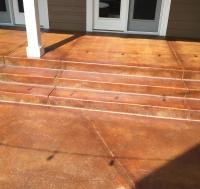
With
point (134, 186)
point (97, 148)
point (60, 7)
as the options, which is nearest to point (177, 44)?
point (60, 7)

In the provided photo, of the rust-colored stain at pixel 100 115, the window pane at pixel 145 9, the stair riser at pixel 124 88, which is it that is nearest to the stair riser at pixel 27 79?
the rust-colored stain at pixel 100 115

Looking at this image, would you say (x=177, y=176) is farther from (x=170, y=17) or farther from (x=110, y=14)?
(x=110, y=14)

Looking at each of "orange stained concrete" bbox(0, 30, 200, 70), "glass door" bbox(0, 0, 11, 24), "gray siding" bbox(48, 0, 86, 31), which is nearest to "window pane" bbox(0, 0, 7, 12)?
"glass door" bbox(0, 0, 11, 24)

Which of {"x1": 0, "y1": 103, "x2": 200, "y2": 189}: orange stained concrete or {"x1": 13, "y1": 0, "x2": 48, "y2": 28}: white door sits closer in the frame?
{"x1": 0, "y1": 103, "x2": 200, "y2": 189}: orange stained concrete

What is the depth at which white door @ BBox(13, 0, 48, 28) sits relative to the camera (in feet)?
17.0

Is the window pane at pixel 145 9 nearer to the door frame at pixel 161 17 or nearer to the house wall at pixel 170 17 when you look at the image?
the door frame at pixel 161 17

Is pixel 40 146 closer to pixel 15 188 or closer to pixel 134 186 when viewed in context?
pixel 15 188

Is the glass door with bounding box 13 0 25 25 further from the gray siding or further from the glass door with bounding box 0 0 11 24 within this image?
the gray siding

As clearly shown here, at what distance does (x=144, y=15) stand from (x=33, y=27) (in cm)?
245

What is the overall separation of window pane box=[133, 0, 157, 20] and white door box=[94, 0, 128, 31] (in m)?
0.24

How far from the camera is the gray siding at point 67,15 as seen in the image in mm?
5070

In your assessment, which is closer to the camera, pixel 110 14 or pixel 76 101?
pixel 76 101

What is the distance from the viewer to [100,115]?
126 inches

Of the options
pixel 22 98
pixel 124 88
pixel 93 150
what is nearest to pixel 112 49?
pixel 124 88
